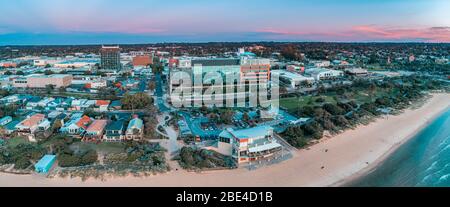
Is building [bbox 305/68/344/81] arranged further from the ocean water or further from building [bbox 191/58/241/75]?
the ocean water

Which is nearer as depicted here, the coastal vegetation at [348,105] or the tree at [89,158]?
the tree at [89,158]

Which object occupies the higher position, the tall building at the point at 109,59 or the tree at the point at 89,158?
the tall building at the point at 109,59

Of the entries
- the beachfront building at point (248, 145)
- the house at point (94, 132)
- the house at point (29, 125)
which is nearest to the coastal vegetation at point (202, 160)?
the beachfront building at point (248, 145)

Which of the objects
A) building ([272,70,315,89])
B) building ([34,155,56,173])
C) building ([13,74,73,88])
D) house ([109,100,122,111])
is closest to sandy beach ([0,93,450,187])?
building ([34,155,56,173])

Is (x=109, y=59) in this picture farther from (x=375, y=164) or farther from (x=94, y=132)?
(x=375, y=164)

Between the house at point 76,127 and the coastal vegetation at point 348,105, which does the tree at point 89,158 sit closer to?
the house at point 76,127

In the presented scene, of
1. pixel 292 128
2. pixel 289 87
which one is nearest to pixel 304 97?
pixel 289 87

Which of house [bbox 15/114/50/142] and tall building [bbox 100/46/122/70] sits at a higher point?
tall building [bbox 100/46/122/70]
